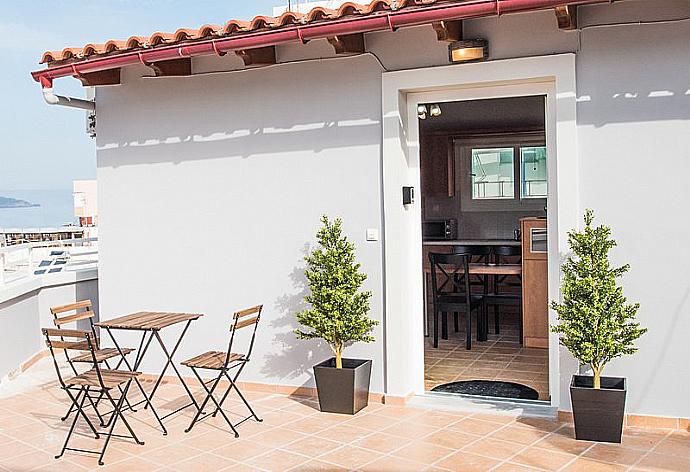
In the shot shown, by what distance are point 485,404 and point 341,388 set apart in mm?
1009

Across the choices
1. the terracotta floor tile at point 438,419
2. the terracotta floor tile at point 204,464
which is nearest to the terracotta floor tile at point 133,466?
the terracotta floor tile at point 204,464

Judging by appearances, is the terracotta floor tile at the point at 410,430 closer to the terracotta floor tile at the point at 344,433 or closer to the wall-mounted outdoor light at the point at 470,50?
the terracotta floor tile at the point at 344,433

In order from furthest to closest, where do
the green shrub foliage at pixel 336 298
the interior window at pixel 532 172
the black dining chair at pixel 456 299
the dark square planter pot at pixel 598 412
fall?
the interior window at pixel 532 172 → the black dining chair at pixel 456 299 → the green shrub foliage at pixel 336 298 → the dark square planter pot at pixel 598 412

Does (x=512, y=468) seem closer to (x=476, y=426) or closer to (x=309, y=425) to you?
(x=476, y=426)

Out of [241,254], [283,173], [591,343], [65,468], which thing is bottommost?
[65,468]

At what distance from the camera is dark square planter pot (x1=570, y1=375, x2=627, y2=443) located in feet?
14.9

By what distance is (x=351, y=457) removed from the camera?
4.46 metres

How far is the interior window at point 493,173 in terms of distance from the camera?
10.9m

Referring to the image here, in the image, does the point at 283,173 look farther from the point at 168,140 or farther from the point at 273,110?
the point at 168,140

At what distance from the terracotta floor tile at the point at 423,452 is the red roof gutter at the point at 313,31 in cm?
253

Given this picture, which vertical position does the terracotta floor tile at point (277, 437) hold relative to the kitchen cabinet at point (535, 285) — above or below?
below

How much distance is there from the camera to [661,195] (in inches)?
191

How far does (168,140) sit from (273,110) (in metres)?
1.00

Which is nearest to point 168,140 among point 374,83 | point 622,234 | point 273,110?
point 273,110
